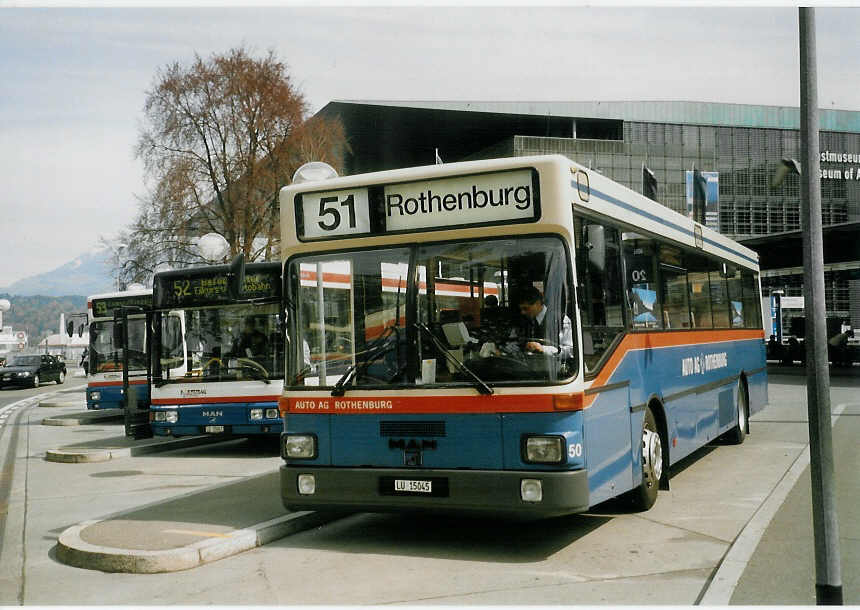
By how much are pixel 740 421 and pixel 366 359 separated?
8.50m

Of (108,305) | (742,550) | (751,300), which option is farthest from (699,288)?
(108,305)

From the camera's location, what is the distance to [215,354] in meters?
14.6

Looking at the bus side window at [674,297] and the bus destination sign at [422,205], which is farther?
the bus side window at [674,297]

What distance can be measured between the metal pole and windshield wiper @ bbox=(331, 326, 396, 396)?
10.4 feet

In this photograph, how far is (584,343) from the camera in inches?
280

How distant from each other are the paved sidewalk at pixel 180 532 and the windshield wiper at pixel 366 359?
4.87ft

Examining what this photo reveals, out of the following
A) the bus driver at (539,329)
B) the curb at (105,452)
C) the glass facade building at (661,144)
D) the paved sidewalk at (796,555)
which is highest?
the glass facade building at (661,144)

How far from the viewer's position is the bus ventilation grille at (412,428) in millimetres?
7238

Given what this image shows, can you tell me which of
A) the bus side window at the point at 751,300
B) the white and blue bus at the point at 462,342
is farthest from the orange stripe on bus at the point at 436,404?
the bus side window at the point at 751,300

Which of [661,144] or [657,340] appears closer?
[657,340]

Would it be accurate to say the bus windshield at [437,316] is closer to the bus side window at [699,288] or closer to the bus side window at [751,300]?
the bus side window at [699,288]

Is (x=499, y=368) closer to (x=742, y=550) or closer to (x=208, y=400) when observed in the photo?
(x=742, y=550)

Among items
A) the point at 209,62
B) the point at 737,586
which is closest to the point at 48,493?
the point at 737,586

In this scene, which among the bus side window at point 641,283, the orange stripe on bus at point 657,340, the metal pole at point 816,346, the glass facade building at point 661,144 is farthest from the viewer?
the glass facade building at point 661,144
